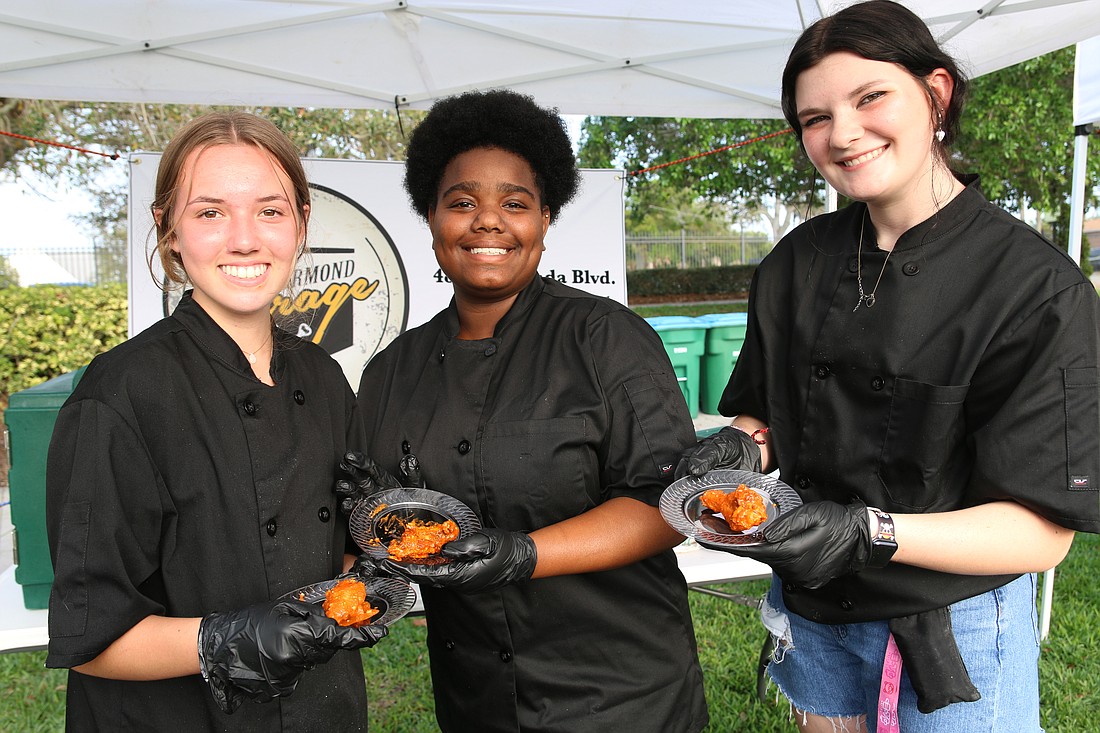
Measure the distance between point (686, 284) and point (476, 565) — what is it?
18.0 m

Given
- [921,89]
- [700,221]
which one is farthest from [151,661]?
[700,221]

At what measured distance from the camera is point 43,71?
3533 mm

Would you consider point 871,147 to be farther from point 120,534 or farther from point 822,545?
point 120,534

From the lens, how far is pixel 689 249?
21.3m

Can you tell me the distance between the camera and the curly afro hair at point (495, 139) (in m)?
1.92

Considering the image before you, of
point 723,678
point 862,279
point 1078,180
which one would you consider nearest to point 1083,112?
point 1078,180

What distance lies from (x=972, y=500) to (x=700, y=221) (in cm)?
2359

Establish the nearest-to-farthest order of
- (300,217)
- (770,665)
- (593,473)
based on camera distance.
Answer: (300,217) < (593,473) < (770,665)

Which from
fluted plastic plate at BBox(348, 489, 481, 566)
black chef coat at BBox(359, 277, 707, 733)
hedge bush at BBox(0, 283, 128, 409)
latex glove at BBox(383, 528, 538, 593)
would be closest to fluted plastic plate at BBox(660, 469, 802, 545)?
black chef coat at BBox(359, 277, 707, 733)

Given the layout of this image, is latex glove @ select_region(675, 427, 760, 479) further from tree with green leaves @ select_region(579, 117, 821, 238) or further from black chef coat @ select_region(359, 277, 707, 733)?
tree with green leaves @ select_region(579, 117, 821, 238)

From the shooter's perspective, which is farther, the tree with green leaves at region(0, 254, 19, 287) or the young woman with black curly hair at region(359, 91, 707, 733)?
the tree with green leaves at region(0, 254, 19, 287)

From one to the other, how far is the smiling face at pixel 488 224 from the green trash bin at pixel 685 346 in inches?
157

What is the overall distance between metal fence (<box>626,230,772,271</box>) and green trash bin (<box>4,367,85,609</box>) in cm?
1762

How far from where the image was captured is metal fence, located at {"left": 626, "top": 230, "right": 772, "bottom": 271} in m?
20.6
